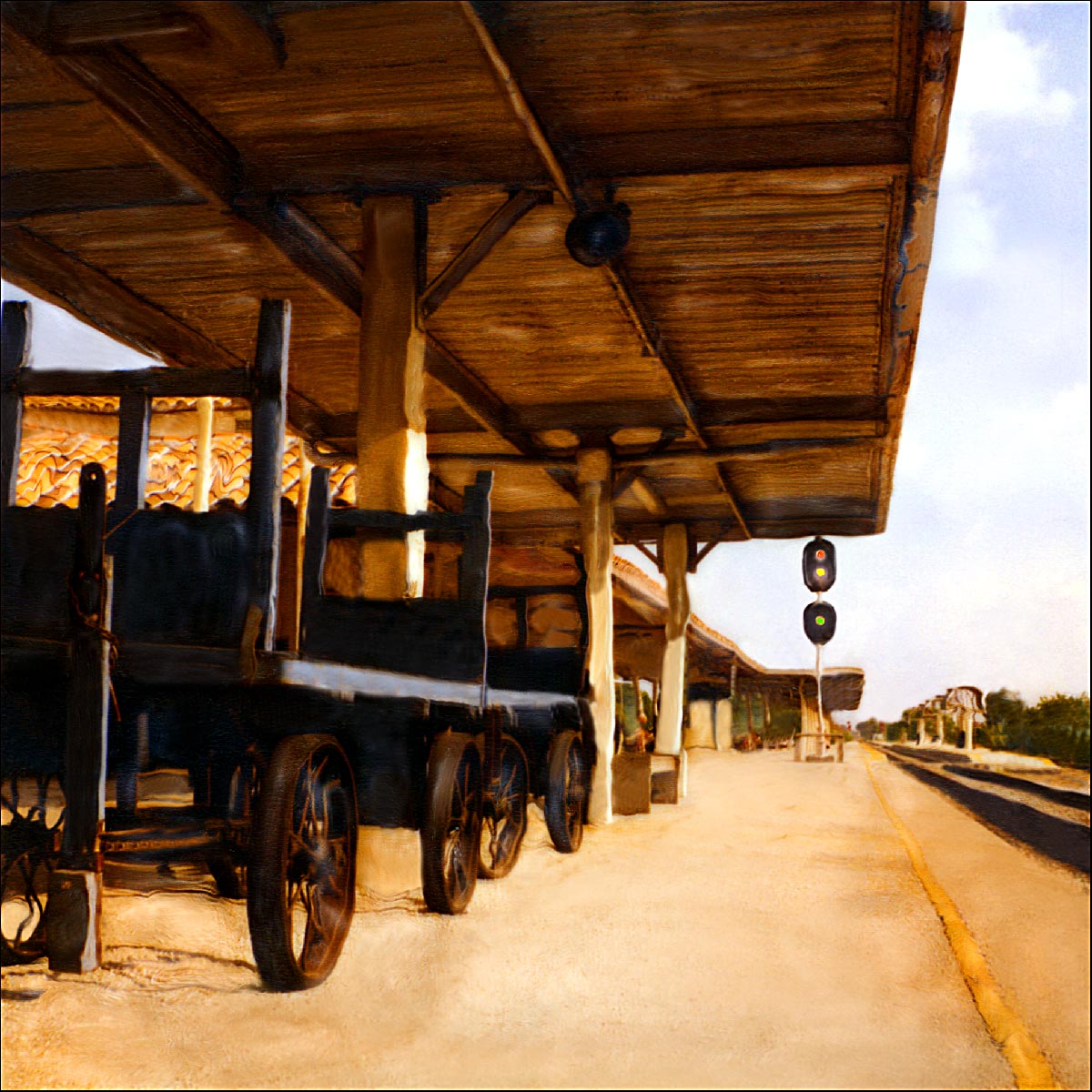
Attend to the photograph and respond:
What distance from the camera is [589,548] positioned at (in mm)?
9414

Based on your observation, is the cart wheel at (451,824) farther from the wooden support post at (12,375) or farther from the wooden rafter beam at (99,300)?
the wooden rafter beam at (99,300)

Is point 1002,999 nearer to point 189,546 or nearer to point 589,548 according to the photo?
point 189,546

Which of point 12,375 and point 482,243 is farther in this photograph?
point 482,243

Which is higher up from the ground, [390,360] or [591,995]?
[390,360]

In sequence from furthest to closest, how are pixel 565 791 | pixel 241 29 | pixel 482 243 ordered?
pixel 565 791 < pixel 482 243 < pixel 241 29

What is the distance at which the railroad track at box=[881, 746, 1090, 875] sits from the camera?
7.19 meters

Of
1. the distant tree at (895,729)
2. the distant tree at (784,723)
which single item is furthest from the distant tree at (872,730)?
the distant tree at (784,723)

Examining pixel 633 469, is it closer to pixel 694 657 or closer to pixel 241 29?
pixel 241 29

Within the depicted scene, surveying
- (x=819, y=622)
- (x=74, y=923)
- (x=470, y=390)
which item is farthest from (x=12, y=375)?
(x=819, y=622)

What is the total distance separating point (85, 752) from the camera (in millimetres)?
3283

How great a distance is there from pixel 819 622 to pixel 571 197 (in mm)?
10966

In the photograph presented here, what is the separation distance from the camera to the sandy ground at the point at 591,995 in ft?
8.89

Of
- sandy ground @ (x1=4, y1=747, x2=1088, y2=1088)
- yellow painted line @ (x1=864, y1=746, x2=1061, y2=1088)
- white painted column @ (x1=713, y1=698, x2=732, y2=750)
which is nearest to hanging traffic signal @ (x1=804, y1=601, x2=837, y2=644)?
sandy ground @ (x1=4, y1=747, x2=1088, y2=1088)

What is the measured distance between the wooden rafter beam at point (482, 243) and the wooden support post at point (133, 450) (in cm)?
209
